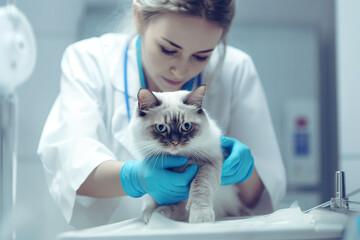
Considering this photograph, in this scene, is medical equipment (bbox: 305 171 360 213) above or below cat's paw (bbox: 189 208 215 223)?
below

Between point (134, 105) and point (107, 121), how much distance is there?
0.50 ft

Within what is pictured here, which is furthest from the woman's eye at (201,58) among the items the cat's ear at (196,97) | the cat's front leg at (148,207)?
the cat's front leg at (148,207)

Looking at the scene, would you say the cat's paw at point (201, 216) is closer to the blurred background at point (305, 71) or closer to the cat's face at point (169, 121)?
the cat's face at point (169, 121)

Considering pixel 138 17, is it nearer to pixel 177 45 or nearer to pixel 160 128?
pixel 177 45

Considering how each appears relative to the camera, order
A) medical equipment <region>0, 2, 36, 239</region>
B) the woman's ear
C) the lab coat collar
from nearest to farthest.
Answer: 1. medical equipment <region>0, 2, 36, 239</region>
2. the woman's ear
3. the lab coat collar

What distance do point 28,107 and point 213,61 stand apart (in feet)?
3.60

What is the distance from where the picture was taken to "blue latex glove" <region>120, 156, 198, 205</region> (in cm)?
92

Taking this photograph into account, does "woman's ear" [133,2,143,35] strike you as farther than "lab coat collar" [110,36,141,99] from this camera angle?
No

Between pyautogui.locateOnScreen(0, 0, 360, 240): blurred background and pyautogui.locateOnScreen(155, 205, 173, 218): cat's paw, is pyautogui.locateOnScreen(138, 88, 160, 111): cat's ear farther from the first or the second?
pyautogui.locateOnScreen(0, 0, 360, 240): blurred background

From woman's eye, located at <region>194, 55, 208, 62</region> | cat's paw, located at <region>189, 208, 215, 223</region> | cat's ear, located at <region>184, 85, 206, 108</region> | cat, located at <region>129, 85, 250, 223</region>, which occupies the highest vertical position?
woman's eye, located at <region>194, 55, 208, 62</region>

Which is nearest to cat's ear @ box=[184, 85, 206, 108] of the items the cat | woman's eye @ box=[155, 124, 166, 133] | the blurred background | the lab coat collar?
the cat

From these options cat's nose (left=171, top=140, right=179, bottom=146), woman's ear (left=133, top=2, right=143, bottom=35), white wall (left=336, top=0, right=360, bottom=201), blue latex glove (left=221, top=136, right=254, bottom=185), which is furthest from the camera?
white wall (left=336, top=0, right=360, bottom=201)

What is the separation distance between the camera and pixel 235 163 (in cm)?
104

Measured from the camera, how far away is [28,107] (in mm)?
1764
